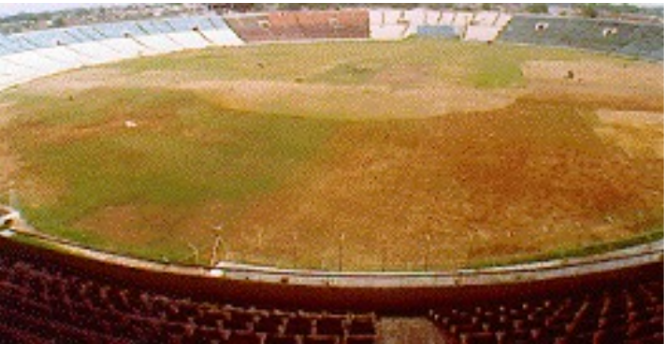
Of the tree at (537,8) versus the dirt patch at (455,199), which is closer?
the dirt patch at (455,199)

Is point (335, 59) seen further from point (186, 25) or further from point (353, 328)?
point (353, 328)

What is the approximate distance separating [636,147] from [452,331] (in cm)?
2515

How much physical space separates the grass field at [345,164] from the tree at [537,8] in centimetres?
3588

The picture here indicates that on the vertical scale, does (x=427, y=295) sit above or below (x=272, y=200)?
below

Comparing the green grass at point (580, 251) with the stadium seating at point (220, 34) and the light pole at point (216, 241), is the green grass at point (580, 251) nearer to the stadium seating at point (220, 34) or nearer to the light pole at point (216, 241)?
the light pole at point (216, 241)

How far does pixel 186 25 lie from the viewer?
89938 millimetres

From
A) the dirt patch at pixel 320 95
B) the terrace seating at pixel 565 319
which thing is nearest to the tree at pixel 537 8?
the dirt patch at pixel 320 95

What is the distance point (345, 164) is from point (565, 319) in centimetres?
1877

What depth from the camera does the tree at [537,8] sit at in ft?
306

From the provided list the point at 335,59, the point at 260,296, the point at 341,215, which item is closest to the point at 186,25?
the point at 335,59

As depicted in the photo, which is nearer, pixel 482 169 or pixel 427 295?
pixel 427 295

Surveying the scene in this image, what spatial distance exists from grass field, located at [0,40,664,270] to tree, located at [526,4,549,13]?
35882mm

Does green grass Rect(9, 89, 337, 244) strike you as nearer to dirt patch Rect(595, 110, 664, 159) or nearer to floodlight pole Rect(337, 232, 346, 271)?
floodlight pole Rect(337, 232, 346, 271)

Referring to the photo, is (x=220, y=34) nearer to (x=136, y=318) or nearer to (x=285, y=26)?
(x=285, y=26)
